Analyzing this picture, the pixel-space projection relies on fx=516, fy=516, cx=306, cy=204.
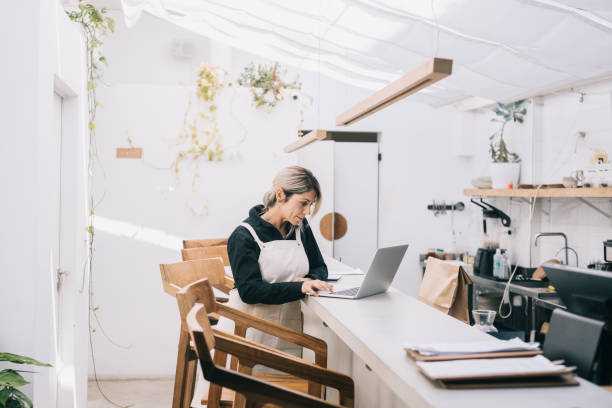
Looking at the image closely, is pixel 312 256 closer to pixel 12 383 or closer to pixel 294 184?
pixel 294 184

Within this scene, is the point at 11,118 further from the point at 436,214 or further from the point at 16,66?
the point at 436,214

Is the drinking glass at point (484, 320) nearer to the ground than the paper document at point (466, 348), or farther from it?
nearer to the ground

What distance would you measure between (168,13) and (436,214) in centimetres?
367

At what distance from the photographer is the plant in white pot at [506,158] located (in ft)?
16.3

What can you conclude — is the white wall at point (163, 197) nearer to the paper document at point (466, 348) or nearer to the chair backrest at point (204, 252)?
the chair backrest at point (204, 252)

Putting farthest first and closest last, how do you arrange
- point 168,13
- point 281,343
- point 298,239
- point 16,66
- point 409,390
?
point 168,13 → point 298,239 → point 281,343 → point 16,66 → point 409,390

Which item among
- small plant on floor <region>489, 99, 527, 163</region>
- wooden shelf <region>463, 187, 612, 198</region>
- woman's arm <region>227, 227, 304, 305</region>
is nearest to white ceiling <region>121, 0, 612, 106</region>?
small plant on floor <region>489, 99, 527, 163</region>

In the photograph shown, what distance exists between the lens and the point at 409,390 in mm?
1226

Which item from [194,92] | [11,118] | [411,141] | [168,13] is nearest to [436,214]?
[411,141]

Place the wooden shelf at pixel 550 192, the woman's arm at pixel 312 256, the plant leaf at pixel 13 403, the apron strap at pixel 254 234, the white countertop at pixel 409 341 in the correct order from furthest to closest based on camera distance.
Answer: the wooden shelf at pixel 550 192 < the woman's arm at pixel 312 256 < the apron strap at pixel 254 234 < the plant leaf at pixel 13 403 < the white countertop at pixel 409 341

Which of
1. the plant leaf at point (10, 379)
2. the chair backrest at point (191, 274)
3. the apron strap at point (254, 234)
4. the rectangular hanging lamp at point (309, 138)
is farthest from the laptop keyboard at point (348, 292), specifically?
the plant leaf at point (10, 379)

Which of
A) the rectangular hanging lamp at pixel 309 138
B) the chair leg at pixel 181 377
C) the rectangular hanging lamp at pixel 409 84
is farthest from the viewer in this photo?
the rectangular hanging lamp at pixel 309 138

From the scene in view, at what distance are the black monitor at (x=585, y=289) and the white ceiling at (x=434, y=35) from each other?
1.34 m

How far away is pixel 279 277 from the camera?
2701 millimetres
